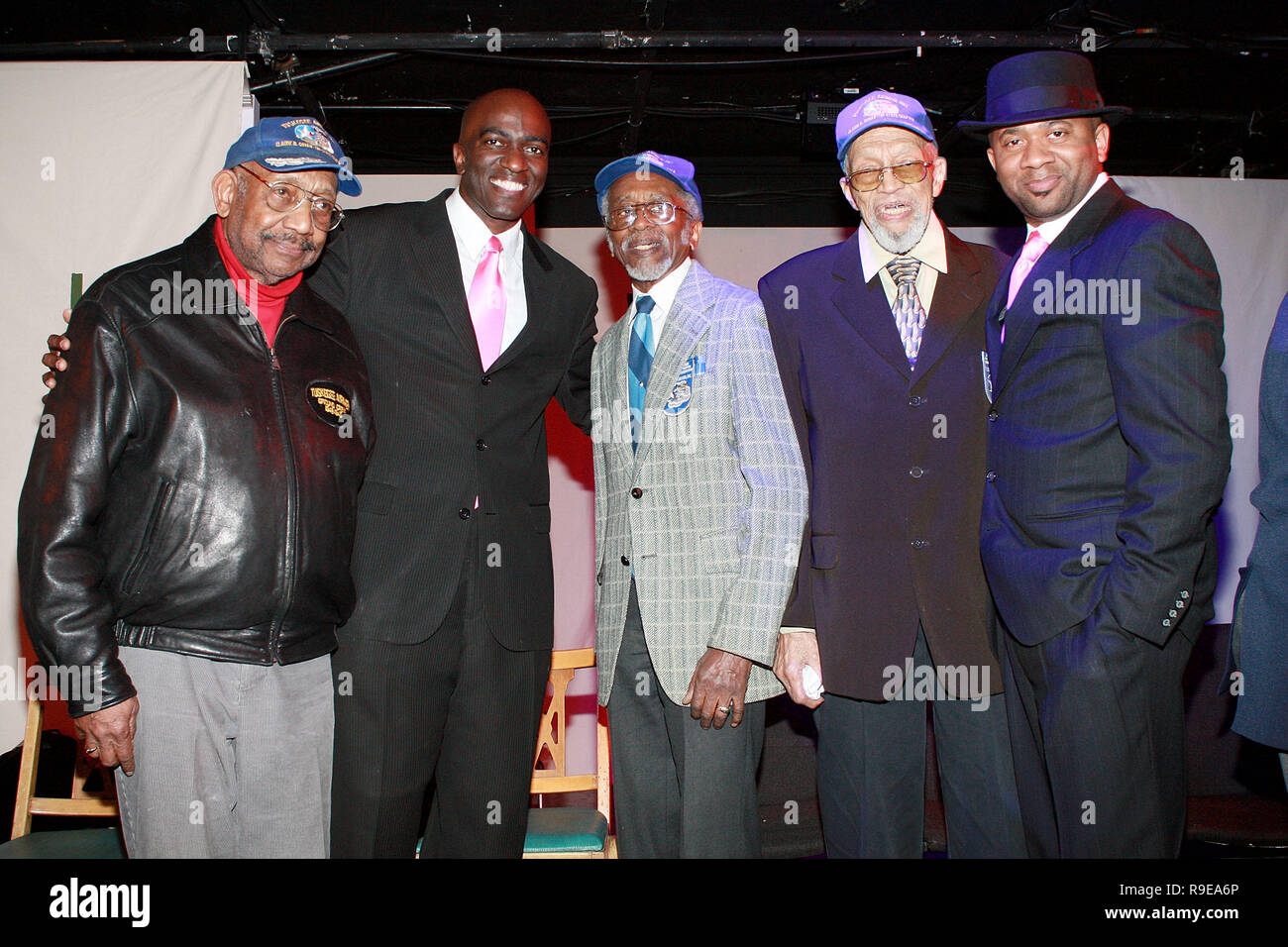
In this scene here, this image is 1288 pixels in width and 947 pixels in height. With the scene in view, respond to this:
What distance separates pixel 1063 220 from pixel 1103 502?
2.52ft

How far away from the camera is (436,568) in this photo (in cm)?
246

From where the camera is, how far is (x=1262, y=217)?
5512mm

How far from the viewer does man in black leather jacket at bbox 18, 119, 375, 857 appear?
2.01m

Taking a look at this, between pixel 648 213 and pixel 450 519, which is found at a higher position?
pixel 648 213

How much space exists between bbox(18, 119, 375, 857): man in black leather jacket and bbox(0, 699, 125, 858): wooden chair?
121 cm

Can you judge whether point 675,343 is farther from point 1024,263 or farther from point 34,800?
point 34,800

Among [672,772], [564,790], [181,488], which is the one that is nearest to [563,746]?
[564,790]

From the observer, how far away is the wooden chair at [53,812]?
3.05 meters

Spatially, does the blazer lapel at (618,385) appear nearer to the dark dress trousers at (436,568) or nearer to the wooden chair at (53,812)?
the dark dress trousers at (436,568)

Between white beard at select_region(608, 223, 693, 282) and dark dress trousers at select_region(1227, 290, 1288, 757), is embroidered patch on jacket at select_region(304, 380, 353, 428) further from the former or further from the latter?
dark dress trousers at select_region(1227, 290, 1288, 757)

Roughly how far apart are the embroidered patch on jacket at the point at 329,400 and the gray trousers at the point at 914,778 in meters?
1.47

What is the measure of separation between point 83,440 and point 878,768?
2.01m
